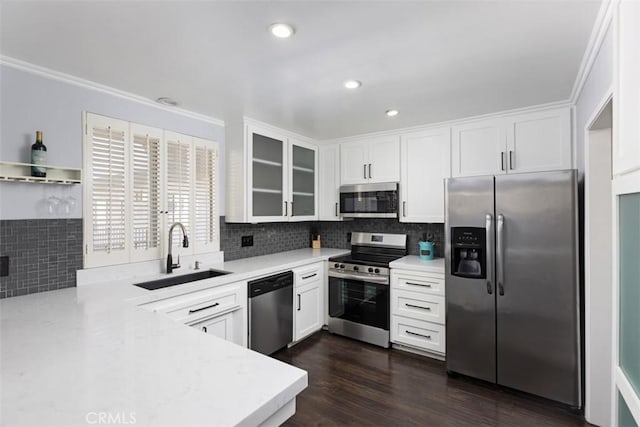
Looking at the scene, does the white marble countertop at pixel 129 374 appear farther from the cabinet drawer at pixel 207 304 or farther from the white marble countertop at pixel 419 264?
the white marble countertop at pixel 419 264

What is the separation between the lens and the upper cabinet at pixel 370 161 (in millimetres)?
3527

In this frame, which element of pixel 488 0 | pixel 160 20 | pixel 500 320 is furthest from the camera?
pixel 500 320

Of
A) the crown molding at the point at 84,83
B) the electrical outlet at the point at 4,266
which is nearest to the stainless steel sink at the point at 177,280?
the electrical outlet at the point at 4,266

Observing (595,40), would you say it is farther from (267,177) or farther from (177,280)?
(177,280)

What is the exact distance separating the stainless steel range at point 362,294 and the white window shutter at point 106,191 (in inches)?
82.2

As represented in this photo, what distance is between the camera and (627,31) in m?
0.96

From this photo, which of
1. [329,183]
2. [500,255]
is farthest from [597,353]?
[329,183]

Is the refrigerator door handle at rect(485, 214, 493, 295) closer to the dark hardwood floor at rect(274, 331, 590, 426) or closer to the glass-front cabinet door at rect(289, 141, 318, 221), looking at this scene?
the dark hardwood floor at rect(274, 331, 590, 426)

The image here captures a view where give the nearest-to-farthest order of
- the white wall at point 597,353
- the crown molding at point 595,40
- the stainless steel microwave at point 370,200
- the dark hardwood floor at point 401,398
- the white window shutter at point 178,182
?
1. the crown molding at point 595,40
2. the white wall at point 597,353
3. the dark hardwood floor at point 401,398
4. the white window shutter at point 178,182
5. the stainless steel microwave at point 370,200

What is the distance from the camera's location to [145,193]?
2.54 metres

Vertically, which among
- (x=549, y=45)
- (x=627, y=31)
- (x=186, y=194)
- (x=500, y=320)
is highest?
(x=549, y=45)

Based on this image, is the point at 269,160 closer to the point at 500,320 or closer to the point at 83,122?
the point at 83,122

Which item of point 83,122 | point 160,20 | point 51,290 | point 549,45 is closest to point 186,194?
point 83,122

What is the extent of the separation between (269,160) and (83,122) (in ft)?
5.40
